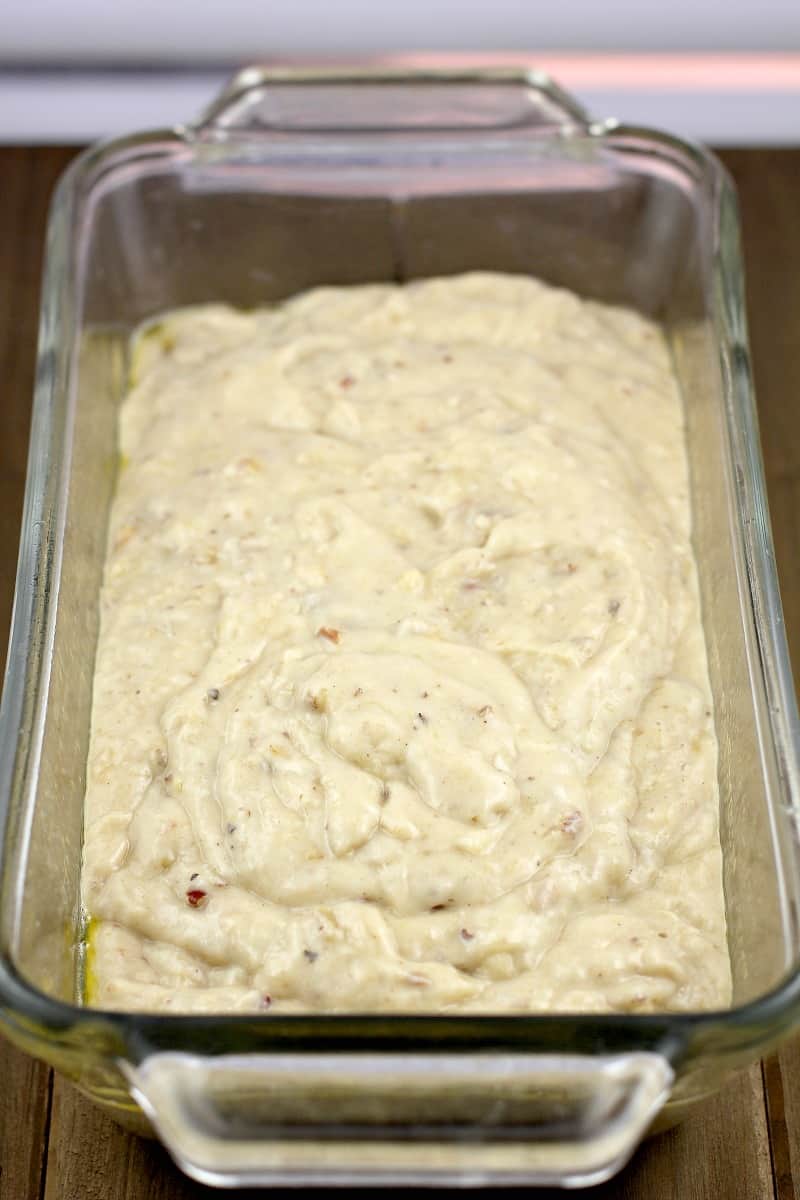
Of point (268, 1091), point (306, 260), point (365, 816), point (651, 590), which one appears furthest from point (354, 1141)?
point (306, 260)

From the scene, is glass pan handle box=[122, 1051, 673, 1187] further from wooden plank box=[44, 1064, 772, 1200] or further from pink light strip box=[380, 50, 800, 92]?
pink light strip box=[380, 50, 800, 92]

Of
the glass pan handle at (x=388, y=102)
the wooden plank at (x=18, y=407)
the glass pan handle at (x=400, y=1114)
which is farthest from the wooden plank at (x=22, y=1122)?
the glass pan handle at (x=388, y=102)

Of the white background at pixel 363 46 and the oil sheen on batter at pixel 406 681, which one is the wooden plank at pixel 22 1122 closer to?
the oil sheen on batter at pixel 406 681

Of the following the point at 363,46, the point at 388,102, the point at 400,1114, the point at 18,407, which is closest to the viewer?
the point at 400,1114

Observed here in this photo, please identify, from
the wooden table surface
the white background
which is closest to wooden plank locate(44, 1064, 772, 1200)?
the wooden table surface

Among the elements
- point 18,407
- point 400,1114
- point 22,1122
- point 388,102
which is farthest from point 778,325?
point 22,1122

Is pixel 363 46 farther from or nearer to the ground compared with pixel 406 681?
farther from the ground

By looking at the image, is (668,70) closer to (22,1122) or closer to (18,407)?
(18,407)
